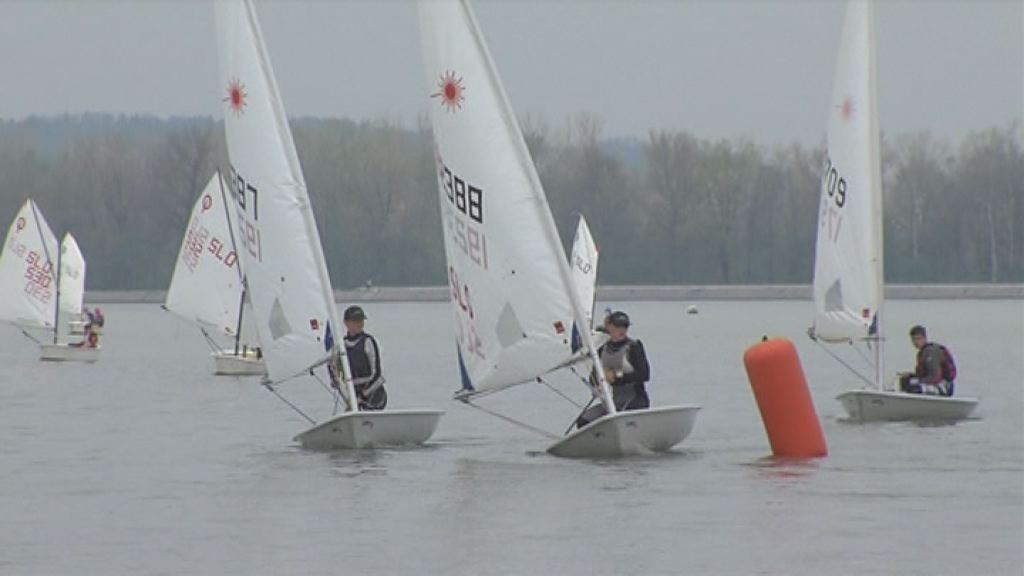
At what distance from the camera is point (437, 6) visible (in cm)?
2205

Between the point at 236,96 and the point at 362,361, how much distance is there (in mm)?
3360

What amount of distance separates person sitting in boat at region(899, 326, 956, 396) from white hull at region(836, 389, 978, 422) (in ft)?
0.76

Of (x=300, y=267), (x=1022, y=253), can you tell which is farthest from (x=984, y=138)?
(x=300, y=267)

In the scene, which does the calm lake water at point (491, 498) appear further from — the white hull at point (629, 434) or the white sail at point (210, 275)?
the white sail at point (210, 275)

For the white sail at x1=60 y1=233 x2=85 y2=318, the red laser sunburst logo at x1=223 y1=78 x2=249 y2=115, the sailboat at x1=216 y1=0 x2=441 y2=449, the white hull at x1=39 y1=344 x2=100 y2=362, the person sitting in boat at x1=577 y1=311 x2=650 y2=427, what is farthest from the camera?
the white sail at x1=60 y1=233 x2=85 y2=318

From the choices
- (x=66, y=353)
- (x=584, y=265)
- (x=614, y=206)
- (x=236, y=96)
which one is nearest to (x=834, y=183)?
(x=236, y=96)

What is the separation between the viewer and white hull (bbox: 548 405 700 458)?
20.9m

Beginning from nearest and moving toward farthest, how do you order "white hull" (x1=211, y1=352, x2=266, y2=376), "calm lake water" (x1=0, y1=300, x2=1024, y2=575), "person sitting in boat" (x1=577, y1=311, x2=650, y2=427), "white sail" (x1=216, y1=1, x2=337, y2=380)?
"calm lake water" (x1=0, y1=300, x2=1024, y2=575)
"person sitting in boat" (x1=577, y1=311, x2=650, y2=427)
"white sail" (x1=216, y1=1, x2=337, y2=380)
"white hull" (x1=211, y1=352, x2=266, y2=376)

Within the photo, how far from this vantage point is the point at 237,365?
44281 millimetres

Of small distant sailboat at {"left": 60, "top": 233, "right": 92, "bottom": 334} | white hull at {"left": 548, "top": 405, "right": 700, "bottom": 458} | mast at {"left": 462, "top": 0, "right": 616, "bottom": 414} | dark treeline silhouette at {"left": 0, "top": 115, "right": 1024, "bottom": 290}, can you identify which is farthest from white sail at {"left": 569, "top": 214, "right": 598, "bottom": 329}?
dark treeline silhouette at {"left": 0, "top": 115, "right": 1024, "bottom": 290}

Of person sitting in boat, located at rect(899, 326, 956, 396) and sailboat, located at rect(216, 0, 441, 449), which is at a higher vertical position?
sailboat, located at rect(216, 0, 441, 449)

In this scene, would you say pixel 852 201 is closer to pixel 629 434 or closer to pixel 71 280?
pixel 629 434

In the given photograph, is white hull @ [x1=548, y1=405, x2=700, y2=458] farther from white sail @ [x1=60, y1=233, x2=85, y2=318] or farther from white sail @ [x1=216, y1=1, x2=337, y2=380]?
white sail @ [x1=60, y1=233, x2=85, y2=318]

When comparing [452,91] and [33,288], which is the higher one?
[452,91]
